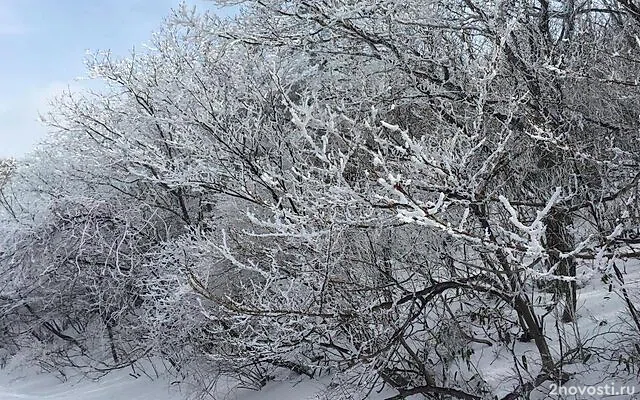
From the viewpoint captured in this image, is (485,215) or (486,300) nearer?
(485,215)

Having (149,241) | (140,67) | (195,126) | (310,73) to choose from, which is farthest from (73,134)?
(310,73)

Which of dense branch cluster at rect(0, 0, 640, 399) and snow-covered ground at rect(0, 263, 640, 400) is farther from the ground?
dense branch cluster at rect(0, 0, 640, 399)

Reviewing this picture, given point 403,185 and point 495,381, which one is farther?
point 495,381

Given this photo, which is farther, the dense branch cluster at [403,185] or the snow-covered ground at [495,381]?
the snow-covered ground at [495,381]

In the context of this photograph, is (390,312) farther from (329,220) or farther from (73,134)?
(73,134)

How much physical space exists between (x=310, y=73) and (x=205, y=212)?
433 centimetres

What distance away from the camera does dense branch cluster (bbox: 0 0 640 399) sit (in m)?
4.25

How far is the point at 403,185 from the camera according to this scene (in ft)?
9.45

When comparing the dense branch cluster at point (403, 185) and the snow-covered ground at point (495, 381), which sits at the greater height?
the dense branch cluster at point (403, 185)

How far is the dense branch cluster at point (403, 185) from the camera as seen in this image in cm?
425

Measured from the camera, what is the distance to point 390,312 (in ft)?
18.7

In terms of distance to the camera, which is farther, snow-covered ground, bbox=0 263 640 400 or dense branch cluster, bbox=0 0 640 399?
snow-covered ground, bbox=0 263 640 400

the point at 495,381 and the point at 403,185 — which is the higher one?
the point at 403,185

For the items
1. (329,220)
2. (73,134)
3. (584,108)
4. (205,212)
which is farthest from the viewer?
(73,134)
